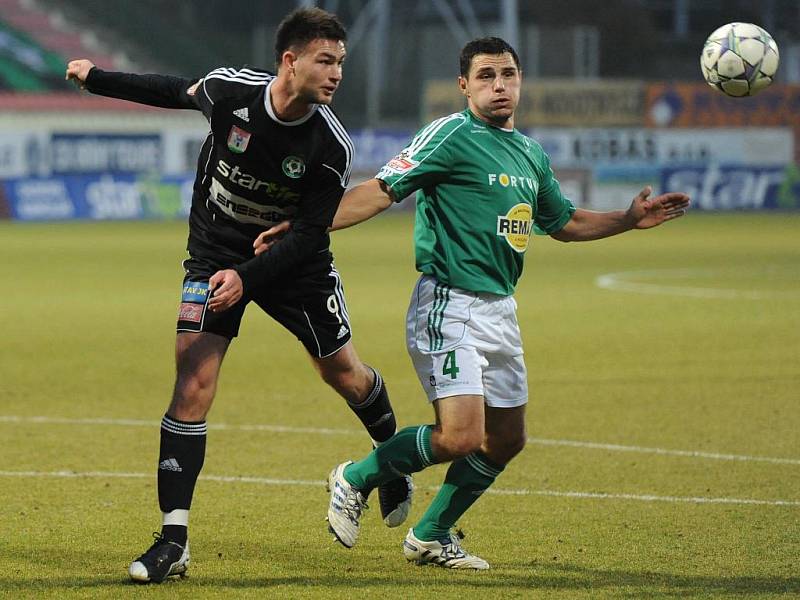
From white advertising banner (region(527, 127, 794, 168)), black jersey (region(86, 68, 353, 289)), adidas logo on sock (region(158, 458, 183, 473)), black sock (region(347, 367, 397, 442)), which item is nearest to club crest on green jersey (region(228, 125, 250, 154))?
black jersey (region(86, 68, 353, 289))

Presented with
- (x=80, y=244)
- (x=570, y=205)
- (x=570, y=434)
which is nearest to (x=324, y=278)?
(x=570, y=205)

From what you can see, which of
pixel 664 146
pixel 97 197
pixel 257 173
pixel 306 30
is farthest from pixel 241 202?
pixel 664 146

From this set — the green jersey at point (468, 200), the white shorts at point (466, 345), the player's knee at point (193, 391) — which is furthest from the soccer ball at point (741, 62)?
the player's knee at point (193, 391)

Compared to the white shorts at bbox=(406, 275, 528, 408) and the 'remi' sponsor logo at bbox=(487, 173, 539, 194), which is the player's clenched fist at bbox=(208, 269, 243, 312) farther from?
the 'remi' sponsor logo at bbox=(487, 173, 539, 194)

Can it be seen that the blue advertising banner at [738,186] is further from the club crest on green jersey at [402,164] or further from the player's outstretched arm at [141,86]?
the club crest on green jersey at [402,164]

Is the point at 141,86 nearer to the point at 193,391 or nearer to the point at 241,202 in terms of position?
the point at 241,202

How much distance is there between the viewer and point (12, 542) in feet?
21.0

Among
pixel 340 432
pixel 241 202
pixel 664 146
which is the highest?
pixel 241 202

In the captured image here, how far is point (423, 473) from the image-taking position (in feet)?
27.3

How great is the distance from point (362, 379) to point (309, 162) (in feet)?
4.15

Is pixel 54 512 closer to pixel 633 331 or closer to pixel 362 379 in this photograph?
pixel 362 379

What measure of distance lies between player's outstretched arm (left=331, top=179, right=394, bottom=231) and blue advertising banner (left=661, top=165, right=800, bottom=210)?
124 ft

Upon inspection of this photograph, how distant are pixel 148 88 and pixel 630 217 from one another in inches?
84.2

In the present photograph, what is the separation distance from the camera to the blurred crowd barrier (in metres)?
38.4
